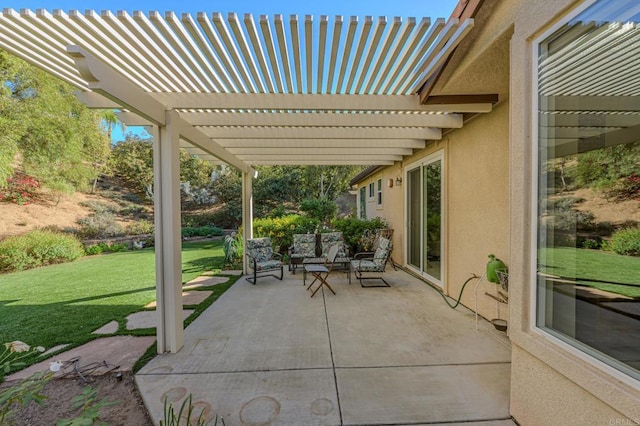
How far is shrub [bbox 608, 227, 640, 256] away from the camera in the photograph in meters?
1.96

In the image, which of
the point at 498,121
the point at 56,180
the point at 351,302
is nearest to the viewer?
the point at 498,121

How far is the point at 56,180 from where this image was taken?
12750mm

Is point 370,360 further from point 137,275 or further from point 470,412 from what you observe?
point 137,275

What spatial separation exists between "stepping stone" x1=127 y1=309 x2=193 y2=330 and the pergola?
1.11 meters

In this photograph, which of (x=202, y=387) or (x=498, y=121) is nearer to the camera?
(x=202, y=387)

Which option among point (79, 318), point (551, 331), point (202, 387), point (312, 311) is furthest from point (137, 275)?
point (551, 331)

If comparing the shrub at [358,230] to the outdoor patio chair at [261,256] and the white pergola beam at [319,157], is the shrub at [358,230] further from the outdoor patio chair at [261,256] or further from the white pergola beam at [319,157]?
the outdoor patio chair at [261,256]

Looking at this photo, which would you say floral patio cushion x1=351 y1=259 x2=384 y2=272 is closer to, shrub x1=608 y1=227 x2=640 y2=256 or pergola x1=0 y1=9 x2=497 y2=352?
pergola x1=0 y1=9 x2=497 y2=352

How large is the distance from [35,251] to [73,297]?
18.3 ft

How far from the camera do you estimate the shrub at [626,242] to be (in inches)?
77.1

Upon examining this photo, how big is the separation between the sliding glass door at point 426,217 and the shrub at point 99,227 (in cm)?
1526

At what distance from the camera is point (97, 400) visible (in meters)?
2.50

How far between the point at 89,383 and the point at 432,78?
5082 mm

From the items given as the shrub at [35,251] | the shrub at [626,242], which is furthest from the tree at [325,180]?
the shrub at [626,242]
